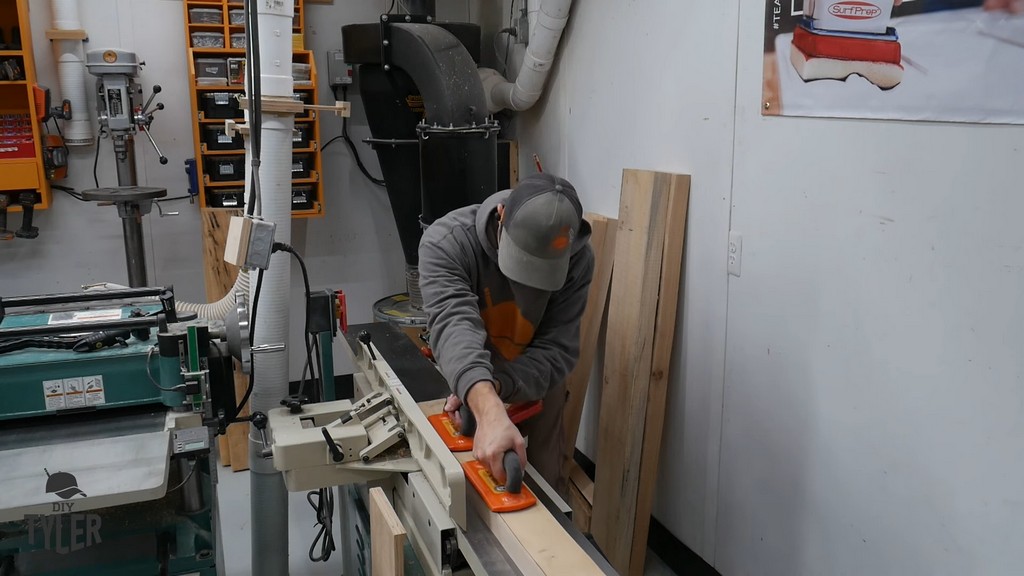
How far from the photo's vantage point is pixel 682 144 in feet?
7.61

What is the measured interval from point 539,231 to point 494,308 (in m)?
0.45

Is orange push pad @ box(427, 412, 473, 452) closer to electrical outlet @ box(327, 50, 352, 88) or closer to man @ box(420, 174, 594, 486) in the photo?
man @ box(420, 174, 594, 486)

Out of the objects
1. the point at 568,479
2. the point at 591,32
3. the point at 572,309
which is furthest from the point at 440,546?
the point at 591,32

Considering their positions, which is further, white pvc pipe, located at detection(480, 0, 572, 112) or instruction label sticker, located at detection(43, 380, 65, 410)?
white pvc pipe, located at detection(480, 0, 572, 112)

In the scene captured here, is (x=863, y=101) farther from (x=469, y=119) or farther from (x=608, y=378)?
(x=469, y=119)

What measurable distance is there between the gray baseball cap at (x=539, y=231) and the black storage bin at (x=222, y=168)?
2.12m

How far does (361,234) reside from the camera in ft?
12.6

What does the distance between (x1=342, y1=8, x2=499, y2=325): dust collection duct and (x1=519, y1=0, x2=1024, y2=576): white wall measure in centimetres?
52

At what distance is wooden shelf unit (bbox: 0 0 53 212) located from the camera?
289cm

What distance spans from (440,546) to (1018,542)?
3.53 feet

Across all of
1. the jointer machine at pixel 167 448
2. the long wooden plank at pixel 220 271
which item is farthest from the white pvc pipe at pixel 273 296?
the long wooden plank at pixel 220 271

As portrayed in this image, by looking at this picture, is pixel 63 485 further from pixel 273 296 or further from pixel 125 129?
pixel 125 129

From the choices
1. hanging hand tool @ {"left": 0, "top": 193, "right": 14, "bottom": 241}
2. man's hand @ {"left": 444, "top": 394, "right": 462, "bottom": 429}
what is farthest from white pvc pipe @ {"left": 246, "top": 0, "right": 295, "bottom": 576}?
hanging hand tool @ {"left": 0, "top": 193, "right": 14, "bottom": 241}

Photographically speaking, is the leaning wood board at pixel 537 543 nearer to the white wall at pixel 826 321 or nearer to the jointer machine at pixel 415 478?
the jointer machine at pixel 415 478
